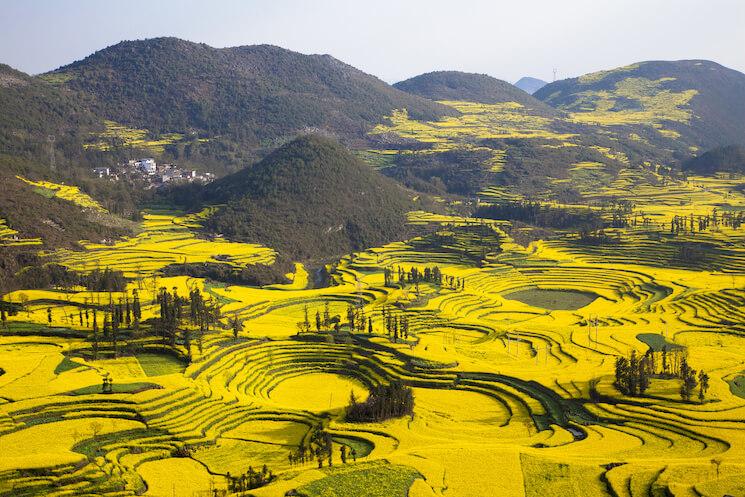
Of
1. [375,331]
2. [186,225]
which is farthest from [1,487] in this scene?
[186,225]

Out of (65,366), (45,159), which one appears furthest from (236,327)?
(45,159)

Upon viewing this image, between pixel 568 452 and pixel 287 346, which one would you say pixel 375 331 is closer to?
pixel 287 346

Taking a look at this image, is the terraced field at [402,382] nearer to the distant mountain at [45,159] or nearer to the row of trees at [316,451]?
the row of trees at [316,451]

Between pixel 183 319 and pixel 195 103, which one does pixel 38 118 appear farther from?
pixel 183 319

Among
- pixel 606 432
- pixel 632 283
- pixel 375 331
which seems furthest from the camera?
pixel 632 283

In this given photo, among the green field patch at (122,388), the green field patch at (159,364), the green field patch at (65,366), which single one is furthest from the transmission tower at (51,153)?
the green field patch at (122,388)

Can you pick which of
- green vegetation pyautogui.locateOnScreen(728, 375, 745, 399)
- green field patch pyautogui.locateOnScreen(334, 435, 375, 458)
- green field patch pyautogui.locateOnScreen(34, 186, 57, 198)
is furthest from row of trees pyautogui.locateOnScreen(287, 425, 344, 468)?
green field patch pyautogui.locateOnScreen(34, 186, 57, 198)

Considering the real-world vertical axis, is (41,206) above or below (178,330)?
above
